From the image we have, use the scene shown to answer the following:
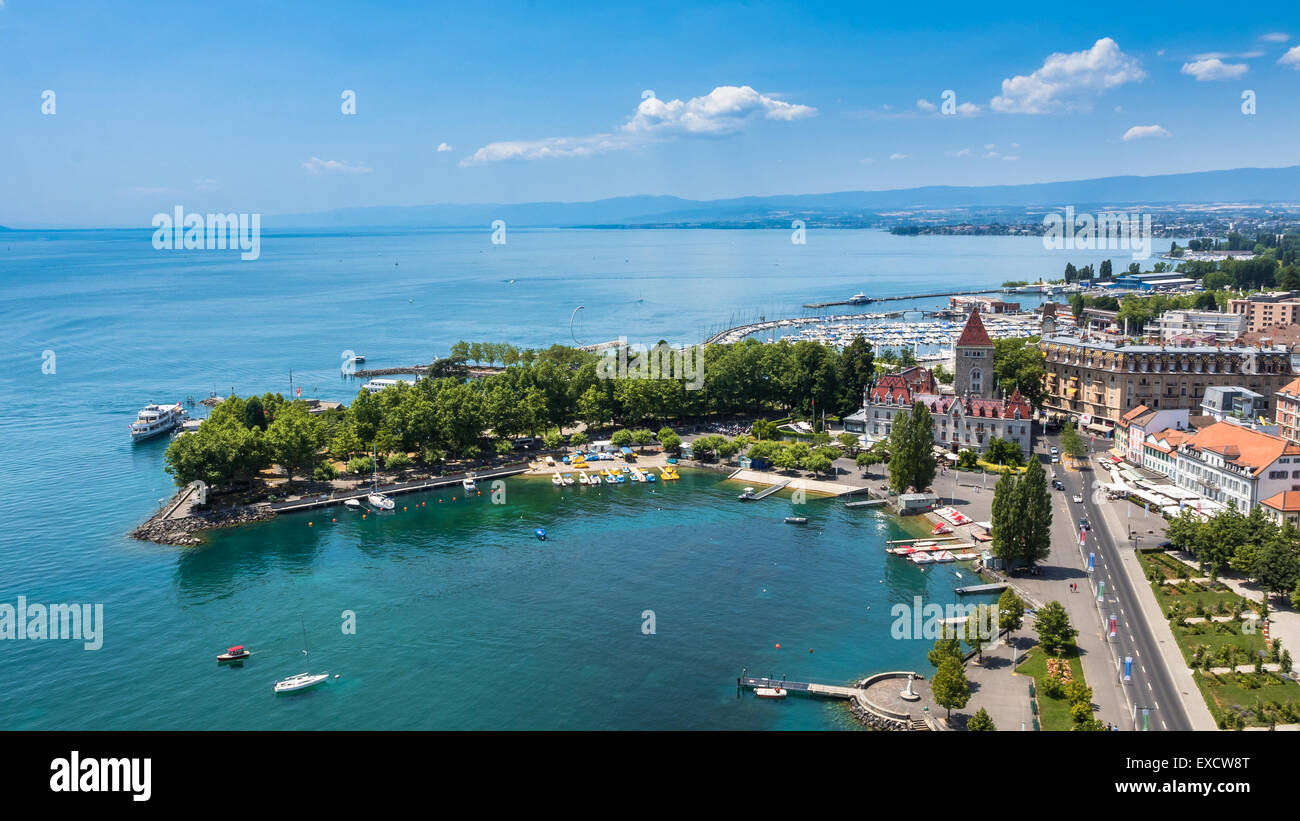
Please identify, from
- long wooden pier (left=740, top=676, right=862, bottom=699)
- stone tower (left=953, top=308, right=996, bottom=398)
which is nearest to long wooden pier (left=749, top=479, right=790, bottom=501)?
stone tower (left=953, top=308, right=996, bottom=398)

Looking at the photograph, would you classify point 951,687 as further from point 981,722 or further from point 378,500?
point 378,500

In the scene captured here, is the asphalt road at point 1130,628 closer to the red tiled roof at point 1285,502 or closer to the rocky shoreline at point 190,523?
the red tiled roof at point 1285,502

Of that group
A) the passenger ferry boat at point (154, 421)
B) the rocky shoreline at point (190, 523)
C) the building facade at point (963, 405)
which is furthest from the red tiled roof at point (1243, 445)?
→ the passenger ferry boat at point (154, 421)

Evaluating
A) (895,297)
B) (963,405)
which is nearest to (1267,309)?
(895,297)

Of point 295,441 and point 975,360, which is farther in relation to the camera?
point 975,360

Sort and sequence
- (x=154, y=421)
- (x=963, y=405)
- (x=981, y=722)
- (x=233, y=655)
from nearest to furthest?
1. (x=981, y=722)
2. (x=233, y=655)
3. (x=963, y=405)
4. (x=154, y=421)
